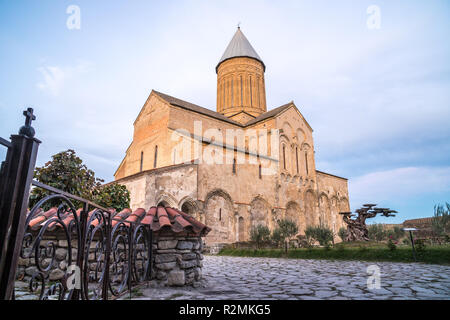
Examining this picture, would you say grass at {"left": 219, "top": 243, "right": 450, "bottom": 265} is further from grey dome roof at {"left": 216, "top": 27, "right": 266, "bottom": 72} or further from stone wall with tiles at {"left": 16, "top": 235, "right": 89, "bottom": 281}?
grey dome roof at {"left": 216, "top": 27, "right": 266, "bottom": 72}

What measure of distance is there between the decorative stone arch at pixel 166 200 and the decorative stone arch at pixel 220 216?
255 centimetres

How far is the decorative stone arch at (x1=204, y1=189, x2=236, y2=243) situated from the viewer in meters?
16.1

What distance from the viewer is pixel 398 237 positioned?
1795cm

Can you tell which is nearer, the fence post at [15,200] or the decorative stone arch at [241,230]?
the fence post at [15,200]

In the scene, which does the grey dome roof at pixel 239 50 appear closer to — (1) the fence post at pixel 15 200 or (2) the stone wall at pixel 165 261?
(2) the stone wall at pixel 165 261

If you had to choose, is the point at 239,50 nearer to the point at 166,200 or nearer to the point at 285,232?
the point at 166,200

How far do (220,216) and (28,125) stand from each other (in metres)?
15.7

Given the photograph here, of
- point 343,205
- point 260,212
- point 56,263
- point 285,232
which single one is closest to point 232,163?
point 260,212

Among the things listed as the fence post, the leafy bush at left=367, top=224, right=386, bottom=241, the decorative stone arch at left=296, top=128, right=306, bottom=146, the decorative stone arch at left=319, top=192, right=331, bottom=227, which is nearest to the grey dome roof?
the decorative stone arch at left=296, top=128, right=306, bottom=146

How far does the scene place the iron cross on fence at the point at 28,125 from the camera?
1551mm

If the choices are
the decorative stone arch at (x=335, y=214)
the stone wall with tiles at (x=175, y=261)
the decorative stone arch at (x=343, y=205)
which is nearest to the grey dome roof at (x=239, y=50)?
the decorative stone arch at (x=335, y=214)

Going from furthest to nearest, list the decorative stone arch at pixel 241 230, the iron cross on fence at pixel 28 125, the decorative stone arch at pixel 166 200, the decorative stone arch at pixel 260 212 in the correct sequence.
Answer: the decorative stone arch at pixel 260 212 → the decorative stone arch at pixel 241 230 → the decorative stone arch at pixel 166 200 → the iron cross on fence at pixel 28 125

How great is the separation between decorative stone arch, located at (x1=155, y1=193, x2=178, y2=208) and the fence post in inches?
479

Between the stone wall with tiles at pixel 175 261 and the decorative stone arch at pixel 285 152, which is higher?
the decorative stone arch at pixel 285 152
